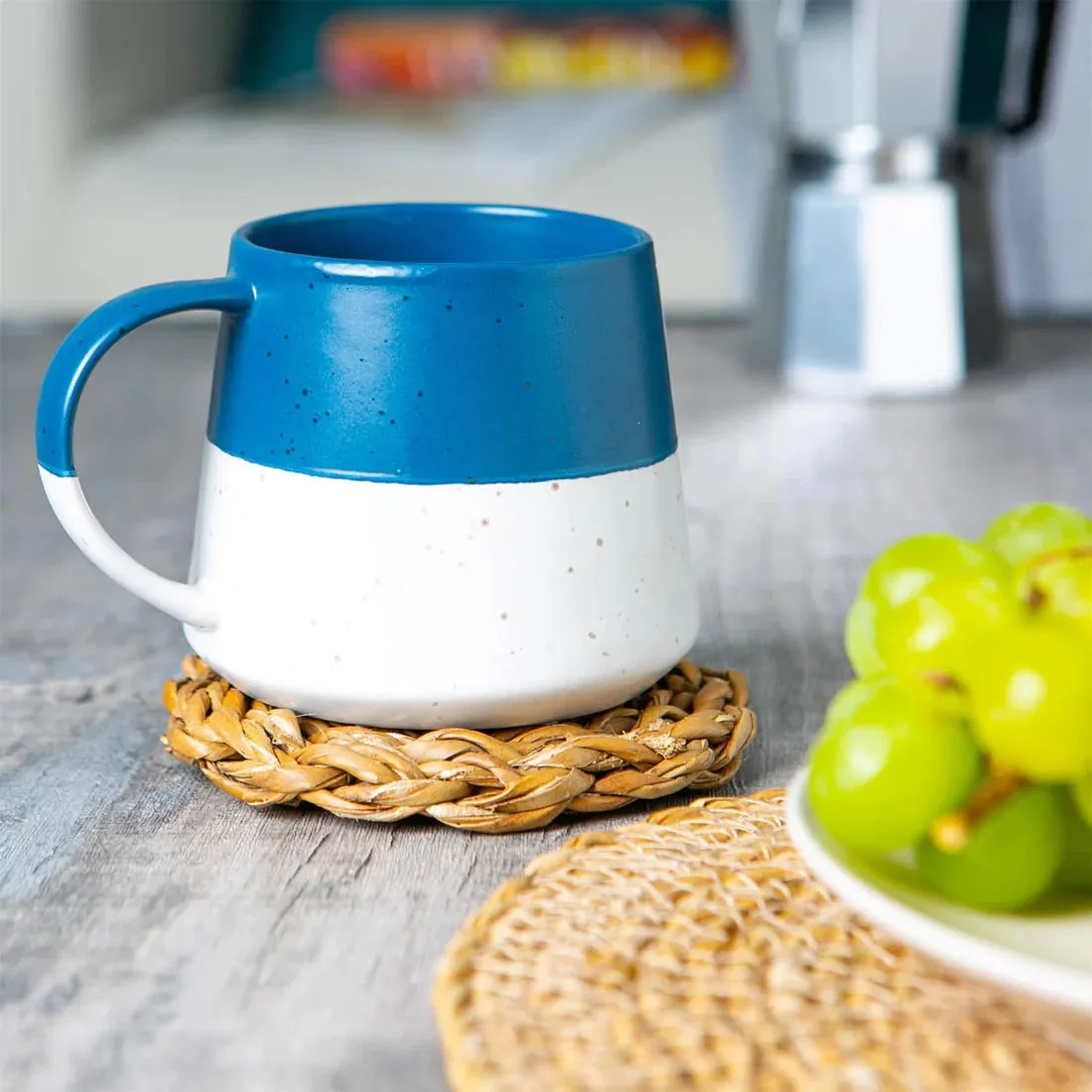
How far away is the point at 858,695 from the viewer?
1.05ft

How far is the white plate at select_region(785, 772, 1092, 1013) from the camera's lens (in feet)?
0.90

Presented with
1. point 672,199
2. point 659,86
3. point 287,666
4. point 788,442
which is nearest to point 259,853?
point 287,666

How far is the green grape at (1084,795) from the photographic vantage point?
310mm

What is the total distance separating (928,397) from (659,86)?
1675 millimetres

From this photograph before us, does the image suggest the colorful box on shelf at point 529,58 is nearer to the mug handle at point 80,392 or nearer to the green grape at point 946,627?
the mug handle at point 80,392

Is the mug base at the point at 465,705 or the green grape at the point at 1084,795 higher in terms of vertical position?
the green grape at the point at 1084,795

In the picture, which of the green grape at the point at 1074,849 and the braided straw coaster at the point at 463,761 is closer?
the green grape at the point at 1074,849

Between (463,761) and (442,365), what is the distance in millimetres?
107

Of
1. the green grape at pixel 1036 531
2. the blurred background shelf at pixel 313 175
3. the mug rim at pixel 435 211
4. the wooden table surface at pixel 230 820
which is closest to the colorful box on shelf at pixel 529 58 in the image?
the blurred background shelf at pixel 313 175

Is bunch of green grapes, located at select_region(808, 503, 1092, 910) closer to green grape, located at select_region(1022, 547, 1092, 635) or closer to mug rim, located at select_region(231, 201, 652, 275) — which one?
green grape, located at select_region(1022, 547, 1092, 635)

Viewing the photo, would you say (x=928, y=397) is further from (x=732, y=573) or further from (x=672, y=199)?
(x=672, y=199)

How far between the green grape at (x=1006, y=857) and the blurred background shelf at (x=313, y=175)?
44.7 inches

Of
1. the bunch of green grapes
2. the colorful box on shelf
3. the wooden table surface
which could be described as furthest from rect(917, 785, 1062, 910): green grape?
the colorful box on shelf

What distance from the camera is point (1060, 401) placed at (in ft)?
3.72
